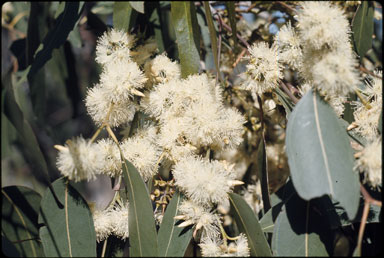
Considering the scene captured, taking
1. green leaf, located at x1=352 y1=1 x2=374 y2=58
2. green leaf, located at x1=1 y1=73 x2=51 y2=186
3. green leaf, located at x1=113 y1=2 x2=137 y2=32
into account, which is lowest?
green leaf, located at x1=1 y1=73 x2=51 y2=186

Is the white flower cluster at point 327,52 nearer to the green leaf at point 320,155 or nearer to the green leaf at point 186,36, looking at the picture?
the green leaf at point 320,155

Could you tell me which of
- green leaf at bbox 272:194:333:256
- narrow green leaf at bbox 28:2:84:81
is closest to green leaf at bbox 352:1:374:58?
green leaf at bbox 272:194:333:256

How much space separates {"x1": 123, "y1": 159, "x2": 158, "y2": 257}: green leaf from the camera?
1.01 m

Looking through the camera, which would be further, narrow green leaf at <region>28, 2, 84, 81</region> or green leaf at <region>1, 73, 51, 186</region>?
narrow green leaf at <region>28, 2, 84, 81</region>

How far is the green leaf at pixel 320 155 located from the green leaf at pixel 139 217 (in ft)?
1.32

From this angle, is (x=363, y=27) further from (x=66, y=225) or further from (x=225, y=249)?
(x=66, y=225)

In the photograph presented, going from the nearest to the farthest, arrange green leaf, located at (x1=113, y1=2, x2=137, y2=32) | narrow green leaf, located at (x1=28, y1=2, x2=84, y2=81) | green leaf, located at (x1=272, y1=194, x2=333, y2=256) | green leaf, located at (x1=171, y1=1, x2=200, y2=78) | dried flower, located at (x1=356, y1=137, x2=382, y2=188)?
dried flower, located at (x1=356, y1=137, x2=382, y2=188) < green leaf, located at (x1=272, y1=194, x2=333, y2=256) < green leaf, located at (x1=171, y1=1, x2=200, y2=78) < green leaf, located at (x1=113, y1=2, x2=137, y2=32) < narrow green leaf, located at (x1=28, y1=2, x2=84, y2=81)

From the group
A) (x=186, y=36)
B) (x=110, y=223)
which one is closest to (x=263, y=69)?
(x=186, y=36)

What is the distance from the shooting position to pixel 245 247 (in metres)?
0.98

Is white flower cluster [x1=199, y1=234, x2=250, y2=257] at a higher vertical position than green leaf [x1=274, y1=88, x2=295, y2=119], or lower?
lower

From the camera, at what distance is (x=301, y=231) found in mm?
1000

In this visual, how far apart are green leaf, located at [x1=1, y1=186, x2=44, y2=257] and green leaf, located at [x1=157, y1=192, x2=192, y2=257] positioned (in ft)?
1.59

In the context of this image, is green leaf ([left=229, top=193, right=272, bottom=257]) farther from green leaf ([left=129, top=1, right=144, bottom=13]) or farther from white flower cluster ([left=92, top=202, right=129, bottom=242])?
A: green leaf ([left=129, top=1, right=144, bottom=13])

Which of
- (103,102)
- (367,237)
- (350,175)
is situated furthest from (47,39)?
(367,237)
